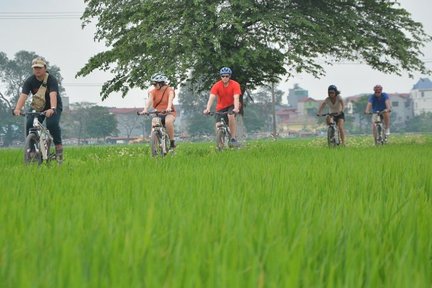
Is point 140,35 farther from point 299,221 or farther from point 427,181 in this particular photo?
point 299,221

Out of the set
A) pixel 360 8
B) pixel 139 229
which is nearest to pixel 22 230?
pixel 139 229

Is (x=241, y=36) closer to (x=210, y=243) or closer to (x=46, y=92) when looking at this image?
(x=46, y=92)

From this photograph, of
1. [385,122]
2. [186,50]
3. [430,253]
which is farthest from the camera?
[186,50]

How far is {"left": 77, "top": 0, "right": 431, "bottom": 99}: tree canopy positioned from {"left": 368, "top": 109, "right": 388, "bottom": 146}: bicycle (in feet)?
12.2

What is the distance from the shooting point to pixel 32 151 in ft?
27.6

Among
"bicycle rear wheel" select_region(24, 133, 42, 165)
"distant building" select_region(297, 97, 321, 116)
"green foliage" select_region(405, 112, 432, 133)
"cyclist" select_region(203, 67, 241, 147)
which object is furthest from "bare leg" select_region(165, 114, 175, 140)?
"distant building" select_region(297, 97, 321, 116)

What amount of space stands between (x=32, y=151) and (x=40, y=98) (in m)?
0.83

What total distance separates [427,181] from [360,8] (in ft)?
55.9

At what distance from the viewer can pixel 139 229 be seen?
6.66 feet

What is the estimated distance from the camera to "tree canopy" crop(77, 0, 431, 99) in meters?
17.0

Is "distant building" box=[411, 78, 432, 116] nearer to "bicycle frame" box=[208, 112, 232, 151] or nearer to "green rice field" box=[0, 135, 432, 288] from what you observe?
"bicycle frame" box=[208, 112, 232, 151]

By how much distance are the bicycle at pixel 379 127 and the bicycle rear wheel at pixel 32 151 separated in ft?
32.6

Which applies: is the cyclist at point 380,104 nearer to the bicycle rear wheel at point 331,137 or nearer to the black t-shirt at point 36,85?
the bicycle rear wheel at point 331,137

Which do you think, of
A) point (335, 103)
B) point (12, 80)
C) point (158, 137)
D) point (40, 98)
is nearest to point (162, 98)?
point (158, 137)
